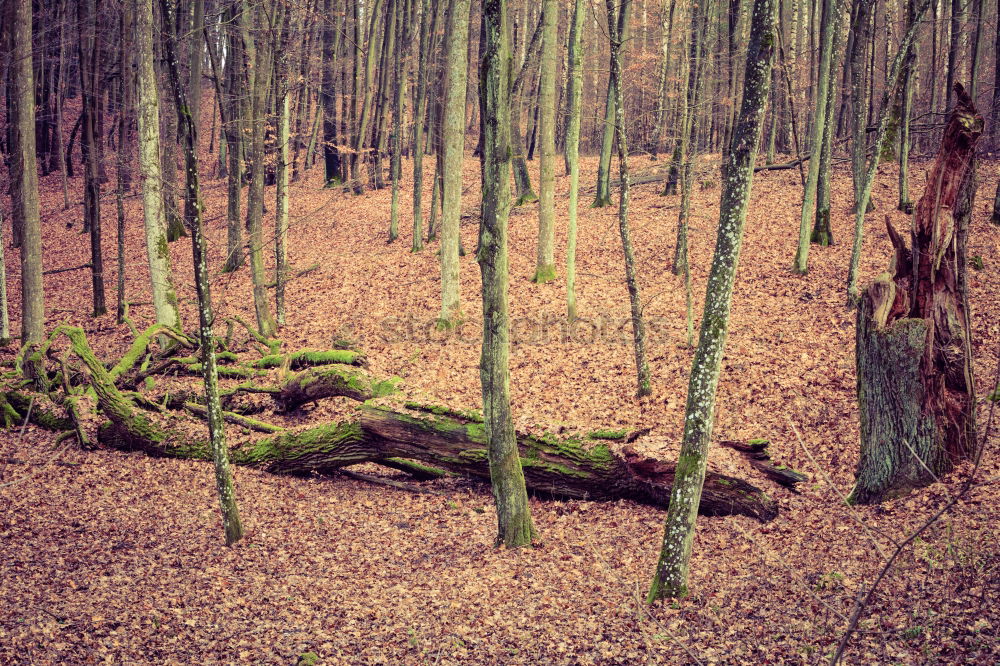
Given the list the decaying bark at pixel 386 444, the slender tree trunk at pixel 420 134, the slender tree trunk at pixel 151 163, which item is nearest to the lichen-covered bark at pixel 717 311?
the decaying bark at pixel 386 444

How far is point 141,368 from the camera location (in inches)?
516

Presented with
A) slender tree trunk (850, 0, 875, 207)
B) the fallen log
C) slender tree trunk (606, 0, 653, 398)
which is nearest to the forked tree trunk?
the fallen log

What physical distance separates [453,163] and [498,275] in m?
9.76

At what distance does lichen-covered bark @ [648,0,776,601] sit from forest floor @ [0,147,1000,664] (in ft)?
1.87

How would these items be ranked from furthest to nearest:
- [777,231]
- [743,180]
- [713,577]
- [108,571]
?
[777,231]
[108,571]
[713,577]
[743,180]

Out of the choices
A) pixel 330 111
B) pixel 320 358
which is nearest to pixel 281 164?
pixel 320 358

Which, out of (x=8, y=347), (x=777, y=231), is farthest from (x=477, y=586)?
(x=777, y=231)

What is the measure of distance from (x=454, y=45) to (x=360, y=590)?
510 inches

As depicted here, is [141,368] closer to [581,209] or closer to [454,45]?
[454,45]

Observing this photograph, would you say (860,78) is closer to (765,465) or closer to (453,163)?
(453,163)

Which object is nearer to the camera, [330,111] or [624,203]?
[624,203]

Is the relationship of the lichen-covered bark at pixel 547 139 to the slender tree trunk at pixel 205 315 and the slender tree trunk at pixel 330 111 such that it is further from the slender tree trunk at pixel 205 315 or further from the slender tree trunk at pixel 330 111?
the slender tree trunk at pixel 330 111

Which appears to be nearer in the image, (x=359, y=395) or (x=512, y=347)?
(x=359, y=395)

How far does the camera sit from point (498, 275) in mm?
7211
